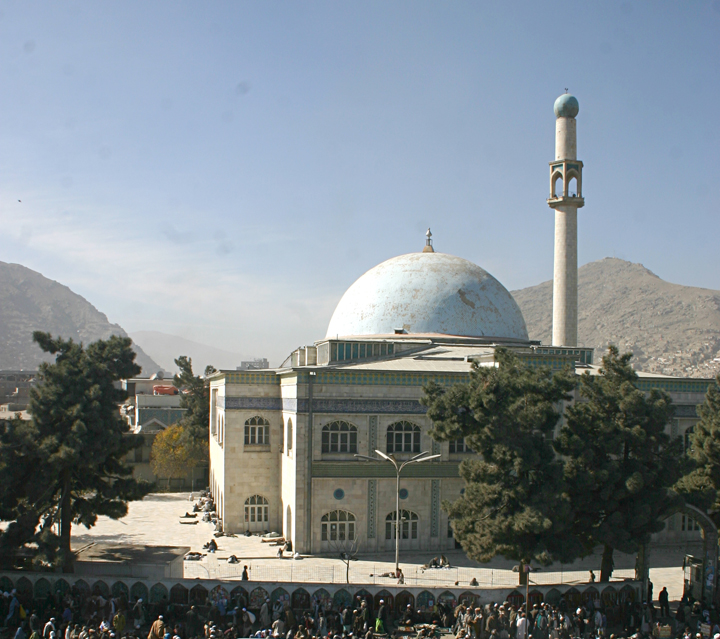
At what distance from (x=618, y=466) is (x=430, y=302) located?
16.4 meters

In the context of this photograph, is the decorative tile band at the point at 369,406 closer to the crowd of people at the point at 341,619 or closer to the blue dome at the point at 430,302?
the blue dome at the point at 430,302

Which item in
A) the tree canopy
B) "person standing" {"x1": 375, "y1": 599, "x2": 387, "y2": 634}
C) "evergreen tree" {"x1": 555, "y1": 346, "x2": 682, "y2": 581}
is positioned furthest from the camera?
the tree canopy

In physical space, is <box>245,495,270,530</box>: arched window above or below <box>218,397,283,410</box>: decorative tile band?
below

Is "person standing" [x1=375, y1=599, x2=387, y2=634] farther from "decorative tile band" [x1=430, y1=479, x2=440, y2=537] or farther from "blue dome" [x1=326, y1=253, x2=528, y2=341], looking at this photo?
"blue dome" [x1=326, y1=253, x2=528, y2=341]

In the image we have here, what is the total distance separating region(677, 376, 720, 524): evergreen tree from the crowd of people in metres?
3.29

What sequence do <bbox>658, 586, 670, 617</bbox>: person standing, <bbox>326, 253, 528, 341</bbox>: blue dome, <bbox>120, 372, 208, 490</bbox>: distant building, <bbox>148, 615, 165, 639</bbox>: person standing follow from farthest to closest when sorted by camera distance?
<bbox>120, 372, 208, 490</bbox>: distant building, <bbox>326, 253, 528, 341</bbox>: blue dome, <bbox>658, 586, 670, 617</bbox>: person standing, <bbox>148, 615, 165, 639</bbox>: person standing

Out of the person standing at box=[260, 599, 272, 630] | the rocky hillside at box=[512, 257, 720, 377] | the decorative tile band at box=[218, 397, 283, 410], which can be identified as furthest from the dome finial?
the rocky hillside at box=[512, 257, 720, 377]

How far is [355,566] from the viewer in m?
25.5

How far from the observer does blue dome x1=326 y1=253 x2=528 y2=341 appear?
118ft

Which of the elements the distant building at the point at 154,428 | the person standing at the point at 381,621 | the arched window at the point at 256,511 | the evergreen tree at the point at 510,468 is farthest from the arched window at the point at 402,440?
the distant building at the point at 154,428

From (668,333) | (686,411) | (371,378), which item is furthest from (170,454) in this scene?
(668,333)

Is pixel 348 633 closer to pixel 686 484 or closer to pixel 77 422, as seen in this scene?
pixel 77 422

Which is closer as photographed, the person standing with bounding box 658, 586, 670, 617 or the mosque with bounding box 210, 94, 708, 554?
the person standing with bounding box 658, 586, 670, 617

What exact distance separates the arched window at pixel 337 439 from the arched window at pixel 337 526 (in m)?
2.27
